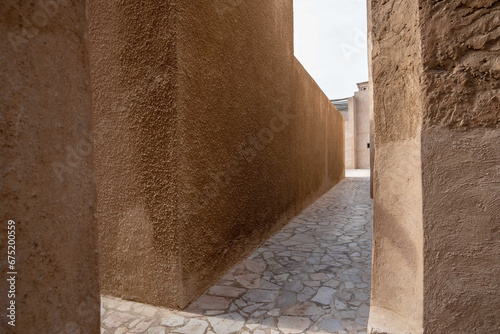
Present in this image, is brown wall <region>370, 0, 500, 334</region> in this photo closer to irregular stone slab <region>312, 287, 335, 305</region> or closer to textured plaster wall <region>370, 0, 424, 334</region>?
textured plaster wall <region>370, 0, 424, 334</region>

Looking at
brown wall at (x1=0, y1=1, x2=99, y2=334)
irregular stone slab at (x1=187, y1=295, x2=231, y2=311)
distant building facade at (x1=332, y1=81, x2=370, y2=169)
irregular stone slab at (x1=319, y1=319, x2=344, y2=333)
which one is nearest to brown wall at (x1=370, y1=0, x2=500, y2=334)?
irregular stone slab at (x1=319, y1=319, x2=344, y2=333)

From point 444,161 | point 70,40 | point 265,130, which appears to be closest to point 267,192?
point 265,130

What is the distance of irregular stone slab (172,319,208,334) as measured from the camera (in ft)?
6.80

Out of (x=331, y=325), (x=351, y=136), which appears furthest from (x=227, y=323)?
(x=351, y=136)

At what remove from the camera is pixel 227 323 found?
2.17m

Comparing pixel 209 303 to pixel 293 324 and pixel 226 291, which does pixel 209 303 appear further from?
pixel 293 324

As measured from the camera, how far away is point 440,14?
1.15 metres

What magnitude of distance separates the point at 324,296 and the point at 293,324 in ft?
1.66

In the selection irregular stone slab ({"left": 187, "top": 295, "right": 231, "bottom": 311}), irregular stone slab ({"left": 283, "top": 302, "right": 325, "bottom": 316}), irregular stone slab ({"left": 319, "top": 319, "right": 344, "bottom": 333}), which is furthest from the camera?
irregular stone slab ({"left": 187, "top": 295, "right": 231, "bottom": 311})

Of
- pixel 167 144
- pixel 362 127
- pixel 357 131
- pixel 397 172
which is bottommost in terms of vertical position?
pixel 397 172

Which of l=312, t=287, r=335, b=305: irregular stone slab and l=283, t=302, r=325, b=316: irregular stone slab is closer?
l=283, t=302, r=325, b=316: irregular stone slab

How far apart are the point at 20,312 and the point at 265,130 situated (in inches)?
134

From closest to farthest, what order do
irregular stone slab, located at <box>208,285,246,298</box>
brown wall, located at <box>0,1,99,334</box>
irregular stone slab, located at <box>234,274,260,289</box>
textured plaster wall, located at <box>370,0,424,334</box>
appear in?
brown wall, located at <box>0,1,99,334</box>, textured plaster wall, located at <box>370,0,424,334</box>, irregular stone slab, located at <box>208,285,246,298</box>, irregular stone slab, located at <box>234,274,260,289</box>

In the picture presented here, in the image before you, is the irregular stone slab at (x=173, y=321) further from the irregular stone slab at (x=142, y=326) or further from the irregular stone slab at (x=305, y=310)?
the irregular stone slab at (x=305, y=310)
